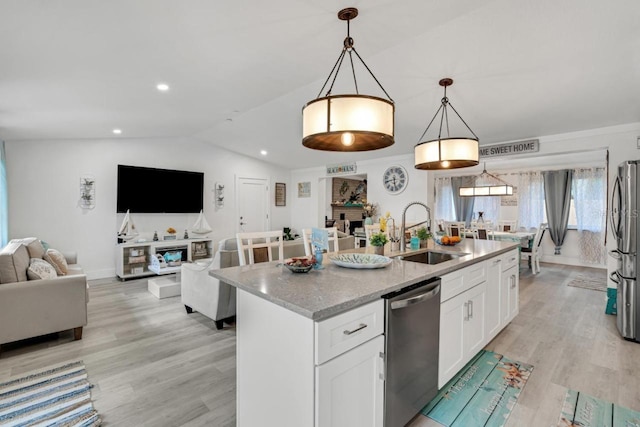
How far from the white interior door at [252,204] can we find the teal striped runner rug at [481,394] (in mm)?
6046

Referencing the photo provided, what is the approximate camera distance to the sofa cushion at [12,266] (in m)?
2.64

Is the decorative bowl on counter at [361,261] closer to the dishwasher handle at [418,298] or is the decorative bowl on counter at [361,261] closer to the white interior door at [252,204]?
the dishwasher handle at [418,298]

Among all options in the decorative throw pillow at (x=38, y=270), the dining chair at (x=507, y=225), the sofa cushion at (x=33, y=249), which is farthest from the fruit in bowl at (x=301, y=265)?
the dining chair at (x=507, y=225)

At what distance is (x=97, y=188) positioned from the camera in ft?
18.1

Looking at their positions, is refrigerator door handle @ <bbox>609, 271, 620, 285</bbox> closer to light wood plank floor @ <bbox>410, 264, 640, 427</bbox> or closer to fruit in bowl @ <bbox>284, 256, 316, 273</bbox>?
light wood plank floor @ <bbox>410, 264, 640, 427</bbox>

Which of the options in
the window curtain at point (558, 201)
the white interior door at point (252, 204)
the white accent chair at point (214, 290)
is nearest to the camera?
the white accent chair at point (214, 290)

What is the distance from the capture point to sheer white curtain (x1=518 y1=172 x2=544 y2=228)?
23.7 ft

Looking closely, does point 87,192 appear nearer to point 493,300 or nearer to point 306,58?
point 306,58

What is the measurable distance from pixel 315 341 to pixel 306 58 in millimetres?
2650

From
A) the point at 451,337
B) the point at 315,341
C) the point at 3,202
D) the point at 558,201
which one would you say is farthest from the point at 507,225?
the point at 3,202

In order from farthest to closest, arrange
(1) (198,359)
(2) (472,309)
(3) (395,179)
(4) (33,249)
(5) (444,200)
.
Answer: (5) (444,200) → (3) (395,179) → (4) (33,249) → (1) (198,359) → (2) (472,309)

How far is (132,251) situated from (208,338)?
135 inches

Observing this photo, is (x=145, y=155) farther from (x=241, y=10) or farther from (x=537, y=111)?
(x=537, y=111)

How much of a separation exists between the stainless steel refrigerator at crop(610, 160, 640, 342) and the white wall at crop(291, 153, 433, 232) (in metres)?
3.02
